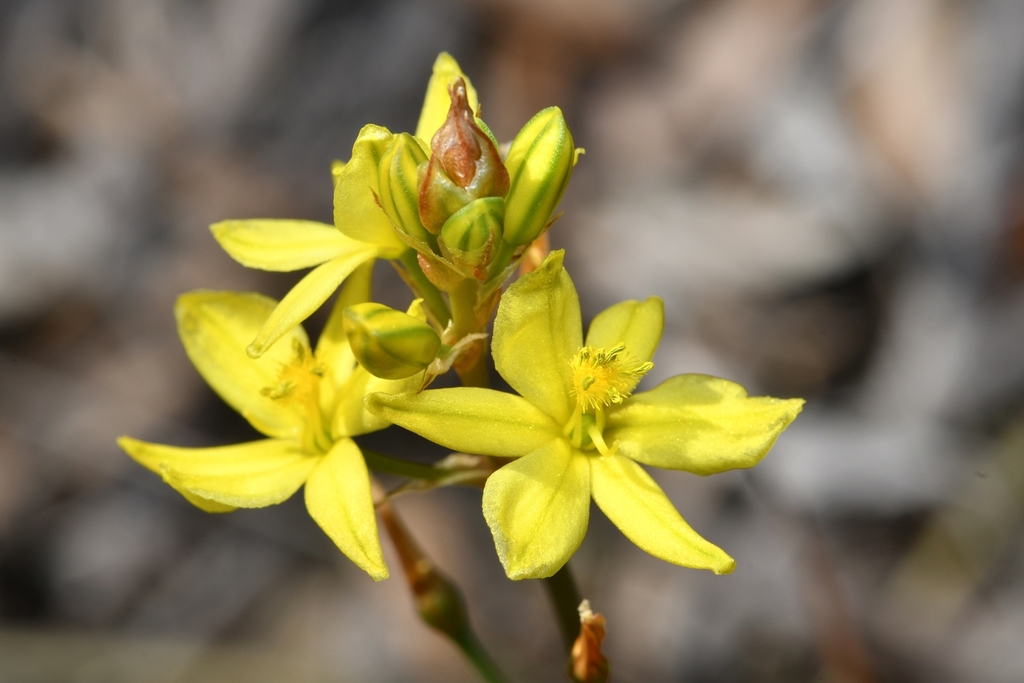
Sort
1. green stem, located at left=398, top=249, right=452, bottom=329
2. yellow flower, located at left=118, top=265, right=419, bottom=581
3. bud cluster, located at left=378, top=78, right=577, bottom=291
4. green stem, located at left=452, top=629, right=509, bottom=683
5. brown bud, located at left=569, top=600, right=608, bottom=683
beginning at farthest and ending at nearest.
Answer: green stem, located at left=452, top=629, right=509, bottom=683 → green stem, located at left=398, top=249, right=452, bottom=329 → brown bud, located at left=569, top=600, right=608, bottom=683 → yellow flower, located at left=118, top=265, right=419, bottom=581 → bud cluster, located at left=378, top=78, right=577, bottom=291

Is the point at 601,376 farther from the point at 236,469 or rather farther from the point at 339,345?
the point at 236,469

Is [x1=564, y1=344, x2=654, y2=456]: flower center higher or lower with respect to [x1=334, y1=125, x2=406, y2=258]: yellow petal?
lower

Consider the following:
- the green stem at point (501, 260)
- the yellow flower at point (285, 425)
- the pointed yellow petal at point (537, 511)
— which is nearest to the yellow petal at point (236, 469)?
the yellow flower at point (285, 425)

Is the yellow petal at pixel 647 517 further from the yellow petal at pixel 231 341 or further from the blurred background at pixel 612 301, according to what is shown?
the blurred background at pixel 612 301

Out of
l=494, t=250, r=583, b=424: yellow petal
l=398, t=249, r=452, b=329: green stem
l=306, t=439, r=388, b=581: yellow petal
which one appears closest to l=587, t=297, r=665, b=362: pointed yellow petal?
l=494, t=250, r=583, b=424: yellow petal

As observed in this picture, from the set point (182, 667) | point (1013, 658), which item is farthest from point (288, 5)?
point (1013, 658)

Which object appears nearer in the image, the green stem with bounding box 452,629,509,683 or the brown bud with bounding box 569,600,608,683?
the brown bud with bounding box 569,600,608,683

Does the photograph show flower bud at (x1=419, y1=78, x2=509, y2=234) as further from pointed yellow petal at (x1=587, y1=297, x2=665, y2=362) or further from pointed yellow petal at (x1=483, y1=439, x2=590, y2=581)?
pointed yellow petal at (x1=483, y1=439, x2=590, y2=581)
